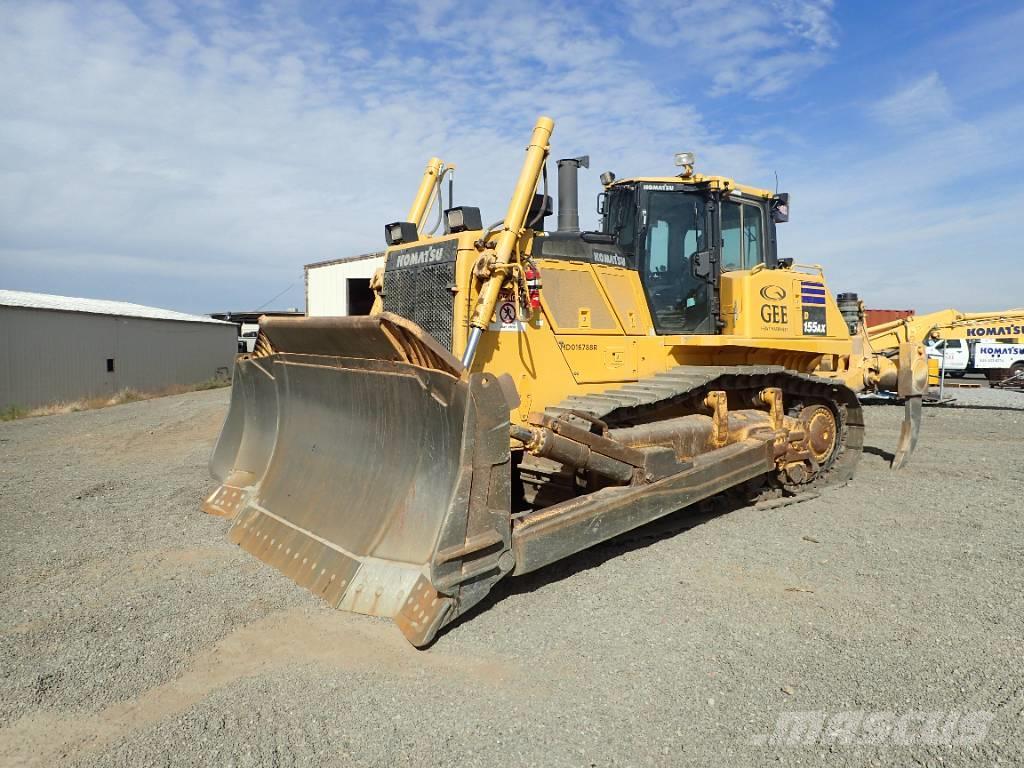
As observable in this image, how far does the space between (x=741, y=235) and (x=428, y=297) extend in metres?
3.33

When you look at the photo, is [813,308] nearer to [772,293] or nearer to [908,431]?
[772,293]

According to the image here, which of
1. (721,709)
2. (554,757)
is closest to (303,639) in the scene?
(554,757)

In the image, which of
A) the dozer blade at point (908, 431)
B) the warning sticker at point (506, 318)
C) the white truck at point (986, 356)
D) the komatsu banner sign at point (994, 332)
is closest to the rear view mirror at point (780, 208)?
the dozer blade at point (908, 431)

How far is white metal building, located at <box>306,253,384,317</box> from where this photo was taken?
65.9 feet

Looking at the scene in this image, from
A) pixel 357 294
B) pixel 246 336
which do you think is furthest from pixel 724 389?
pixel 246 336

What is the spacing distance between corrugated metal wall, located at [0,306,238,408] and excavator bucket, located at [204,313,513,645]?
53.2 feet

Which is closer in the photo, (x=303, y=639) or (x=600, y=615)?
(x=303, y=639)

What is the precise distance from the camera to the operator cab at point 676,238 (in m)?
6.38

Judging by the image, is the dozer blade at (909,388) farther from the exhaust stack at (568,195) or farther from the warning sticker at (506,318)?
the warning sticker at (506,318)

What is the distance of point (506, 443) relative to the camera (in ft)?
12.8

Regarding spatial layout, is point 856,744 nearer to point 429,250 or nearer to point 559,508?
point 559,508

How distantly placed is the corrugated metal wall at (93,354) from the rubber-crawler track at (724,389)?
18248mm

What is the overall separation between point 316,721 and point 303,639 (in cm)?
83

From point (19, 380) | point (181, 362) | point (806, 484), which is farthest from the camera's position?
point (181, 362)
